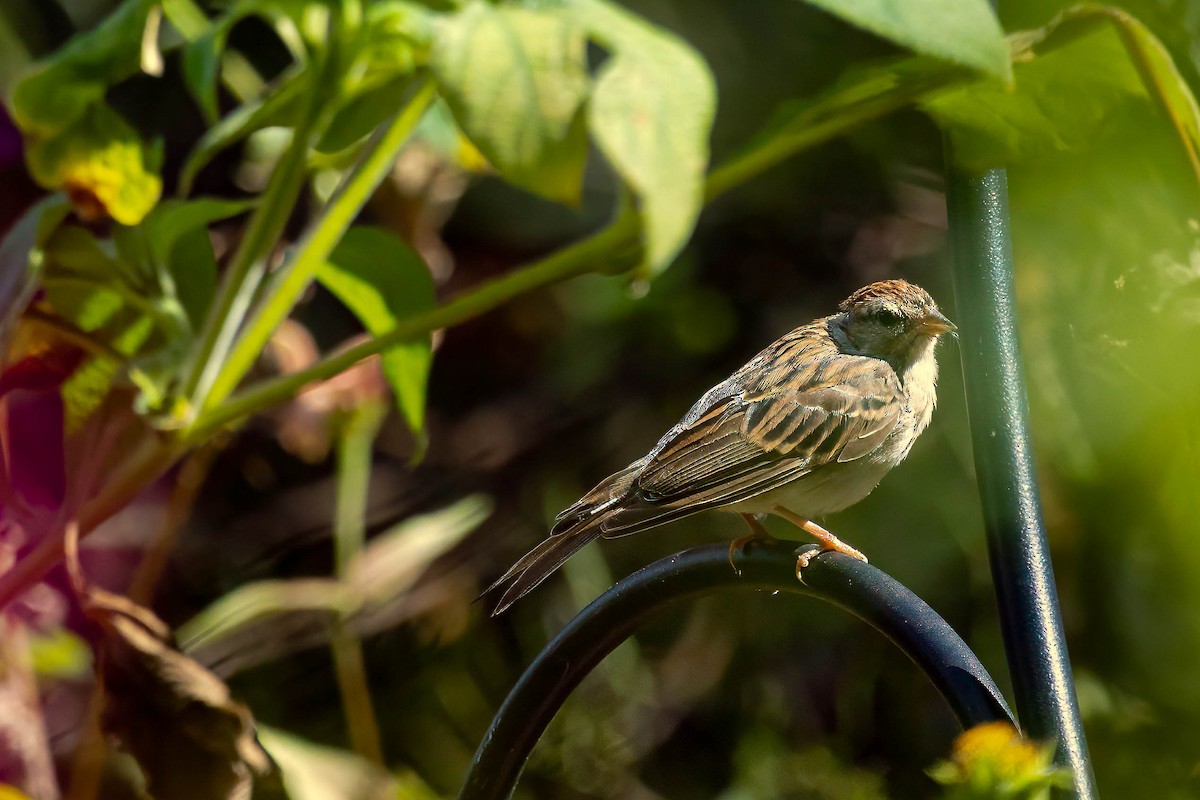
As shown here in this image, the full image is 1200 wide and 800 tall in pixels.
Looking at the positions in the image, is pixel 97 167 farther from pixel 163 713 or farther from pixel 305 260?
pixel 163 713

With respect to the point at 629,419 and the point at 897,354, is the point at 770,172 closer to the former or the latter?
the point at 629,419

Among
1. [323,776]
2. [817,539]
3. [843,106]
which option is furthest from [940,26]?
[323,776]

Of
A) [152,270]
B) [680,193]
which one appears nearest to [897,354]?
[152,270]

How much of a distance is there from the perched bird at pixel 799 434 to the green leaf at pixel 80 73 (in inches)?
31.9

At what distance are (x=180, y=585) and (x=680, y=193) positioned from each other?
8.32ft

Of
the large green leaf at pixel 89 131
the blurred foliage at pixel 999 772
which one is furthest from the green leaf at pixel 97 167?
the blurred foliage at pixel 999 772

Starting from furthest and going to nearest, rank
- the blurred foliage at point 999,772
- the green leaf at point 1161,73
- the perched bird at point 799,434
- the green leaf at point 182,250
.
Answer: the perched bird at point 799,434
the green leaf at point 182,250
the green leaf at point 1161,73
the blurred foliage at point 999,772

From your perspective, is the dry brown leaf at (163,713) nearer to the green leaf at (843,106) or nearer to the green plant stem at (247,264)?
the green plant stem at (247,264)

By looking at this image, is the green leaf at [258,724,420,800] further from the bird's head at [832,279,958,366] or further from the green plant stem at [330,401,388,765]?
the bird's head at [832,279,958,366]

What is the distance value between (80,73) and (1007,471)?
1.07 metres

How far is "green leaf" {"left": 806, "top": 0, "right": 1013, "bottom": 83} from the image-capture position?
1.02 meters

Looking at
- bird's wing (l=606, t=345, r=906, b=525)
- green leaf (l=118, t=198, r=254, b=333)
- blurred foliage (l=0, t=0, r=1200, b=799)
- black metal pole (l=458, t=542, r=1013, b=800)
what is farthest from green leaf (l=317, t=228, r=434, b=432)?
bird's wing (l=606, t=345, r=906, b=525)

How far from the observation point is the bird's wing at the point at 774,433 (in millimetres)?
2086

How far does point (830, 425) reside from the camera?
2240 mm
